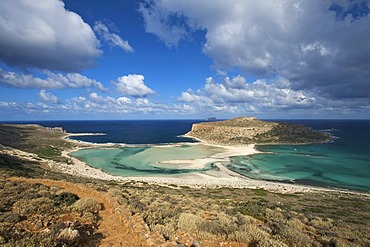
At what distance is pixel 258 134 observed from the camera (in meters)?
109

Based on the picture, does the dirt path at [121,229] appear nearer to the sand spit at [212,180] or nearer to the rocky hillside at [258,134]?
the sand spit at [212,180]

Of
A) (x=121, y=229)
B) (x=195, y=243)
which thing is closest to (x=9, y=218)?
(x=121, y=229)

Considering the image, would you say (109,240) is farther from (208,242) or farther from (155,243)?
(208,242)

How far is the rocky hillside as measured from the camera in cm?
10338

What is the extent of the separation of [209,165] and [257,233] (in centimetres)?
4616

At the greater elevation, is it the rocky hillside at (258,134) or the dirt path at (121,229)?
the dirt path at (121,229)

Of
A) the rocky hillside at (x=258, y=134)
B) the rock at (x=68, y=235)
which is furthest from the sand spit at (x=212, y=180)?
the rocky hillside at (x=258, y=134)

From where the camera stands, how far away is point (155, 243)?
8.23m

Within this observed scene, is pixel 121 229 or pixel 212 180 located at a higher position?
pixel 121 229

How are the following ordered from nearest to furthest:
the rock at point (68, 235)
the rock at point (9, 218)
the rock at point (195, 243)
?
the rock at point (68, 235)
the rock at point (195, 243)
the rock at point (9, 218)

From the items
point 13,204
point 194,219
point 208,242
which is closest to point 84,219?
point 13,204

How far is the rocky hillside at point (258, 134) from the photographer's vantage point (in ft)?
339

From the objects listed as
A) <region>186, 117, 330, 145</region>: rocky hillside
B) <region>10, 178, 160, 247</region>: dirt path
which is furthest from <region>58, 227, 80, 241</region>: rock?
<region>186, 117, 330, 145</region>: rocky hillside

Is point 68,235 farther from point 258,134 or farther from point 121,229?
point 258,134
